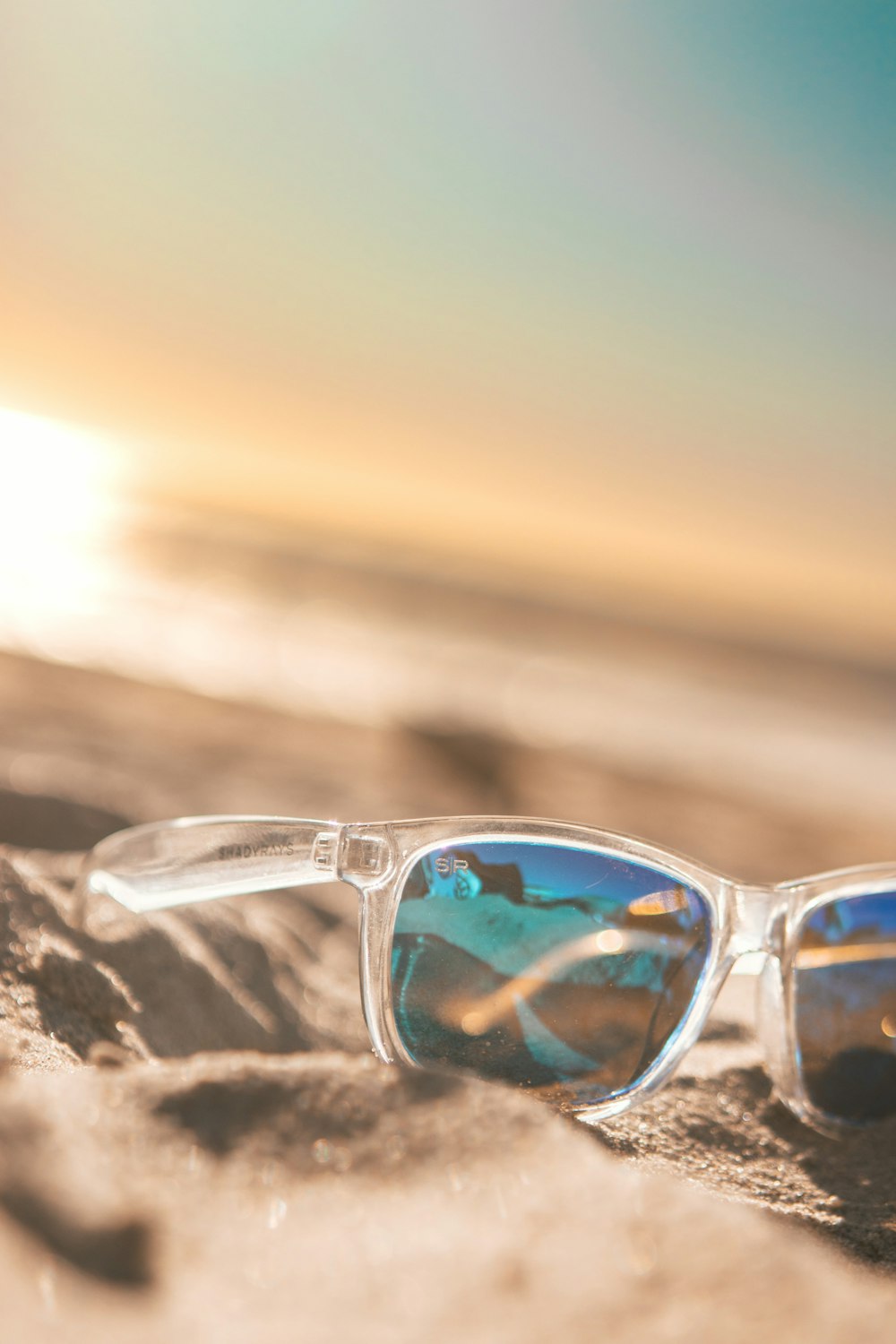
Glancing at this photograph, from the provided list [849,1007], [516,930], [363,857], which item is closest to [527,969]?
[516,930]

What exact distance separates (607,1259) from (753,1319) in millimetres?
99

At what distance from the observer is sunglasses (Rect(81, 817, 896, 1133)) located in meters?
1.05

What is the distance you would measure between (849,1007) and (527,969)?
1.64 feet

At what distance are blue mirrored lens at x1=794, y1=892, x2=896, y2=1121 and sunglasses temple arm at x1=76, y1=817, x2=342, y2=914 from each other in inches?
26.5

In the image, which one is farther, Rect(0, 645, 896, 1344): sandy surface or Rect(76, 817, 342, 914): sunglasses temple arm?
Rect(76, 817, 342, 914): sunglasses temple arm

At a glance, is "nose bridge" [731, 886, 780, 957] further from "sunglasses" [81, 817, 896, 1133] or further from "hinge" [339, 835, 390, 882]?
"hinge" [339, 835, 390, 882]

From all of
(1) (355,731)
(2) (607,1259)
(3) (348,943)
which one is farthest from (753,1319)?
(1) (355,731)

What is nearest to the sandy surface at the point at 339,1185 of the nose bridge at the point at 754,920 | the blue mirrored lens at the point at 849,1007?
the blue mirrored lens at the point at 849,1007

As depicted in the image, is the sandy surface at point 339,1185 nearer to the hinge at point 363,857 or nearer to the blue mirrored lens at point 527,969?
the blue mirrored lens at point 527,969

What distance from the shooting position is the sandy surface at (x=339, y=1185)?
57 centimetres

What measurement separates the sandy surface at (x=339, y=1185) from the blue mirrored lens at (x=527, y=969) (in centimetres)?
10

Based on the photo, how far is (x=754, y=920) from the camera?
119 cm

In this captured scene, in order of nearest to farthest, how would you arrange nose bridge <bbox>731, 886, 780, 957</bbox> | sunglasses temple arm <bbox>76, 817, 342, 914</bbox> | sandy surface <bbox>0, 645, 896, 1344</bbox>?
sandy surface <bbox>0, 645, 896, 1344</bbox>
sunglasses temple arm <bbox>76, 817, 342, 914</bbox>
nose bridge <bbox>731, 886, 780, 957</bbox>

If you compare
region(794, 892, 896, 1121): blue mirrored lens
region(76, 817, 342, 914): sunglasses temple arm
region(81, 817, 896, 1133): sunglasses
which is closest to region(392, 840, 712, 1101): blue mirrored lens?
region(81, 817, 896, 1133): sunglasses
